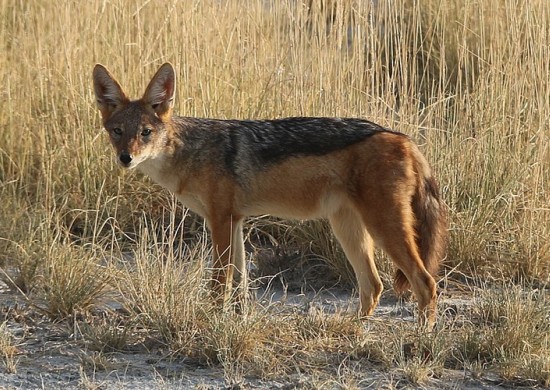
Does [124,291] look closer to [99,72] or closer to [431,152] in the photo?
[99,72]

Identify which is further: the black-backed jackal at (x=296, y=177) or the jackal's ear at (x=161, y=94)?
the jackal's ear at (x=161, y=94)

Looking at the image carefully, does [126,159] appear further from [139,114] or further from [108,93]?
[108,93]

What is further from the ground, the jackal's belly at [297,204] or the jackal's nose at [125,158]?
the jackal's nose at [125,158]

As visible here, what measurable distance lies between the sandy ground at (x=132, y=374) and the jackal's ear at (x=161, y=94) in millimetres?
1399

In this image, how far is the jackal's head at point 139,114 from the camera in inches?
228

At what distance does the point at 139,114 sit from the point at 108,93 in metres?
0.27

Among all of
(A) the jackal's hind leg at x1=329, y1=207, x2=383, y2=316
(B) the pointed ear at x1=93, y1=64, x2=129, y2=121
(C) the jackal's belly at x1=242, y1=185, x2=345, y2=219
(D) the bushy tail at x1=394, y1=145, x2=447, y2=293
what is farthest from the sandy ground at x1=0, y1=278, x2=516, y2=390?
(B) the pointed ear at x1=93, y1=64, x2=129, y2=121

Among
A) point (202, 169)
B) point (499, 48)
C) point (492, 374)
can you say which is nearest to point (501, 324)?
point (492, 374)

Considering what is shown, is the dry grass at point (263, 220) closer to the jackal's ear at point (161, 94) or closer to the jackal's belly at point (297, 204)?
the jackal's belly at point (297, 204)

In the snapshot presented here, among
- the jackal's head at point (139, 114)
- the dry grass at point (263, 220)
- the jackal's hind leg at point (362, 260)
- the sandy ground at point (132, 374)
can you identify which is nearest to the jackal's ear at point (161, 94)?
the jackal's head at point (139, 114)

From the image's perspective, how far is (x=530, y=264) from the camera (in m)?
6.61

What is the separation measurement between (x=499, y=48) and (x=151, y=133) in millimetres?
2890

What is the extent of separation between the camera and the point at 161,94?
5.98 metres

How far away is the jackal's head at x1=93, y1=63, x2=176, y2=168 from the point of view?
5.80m
